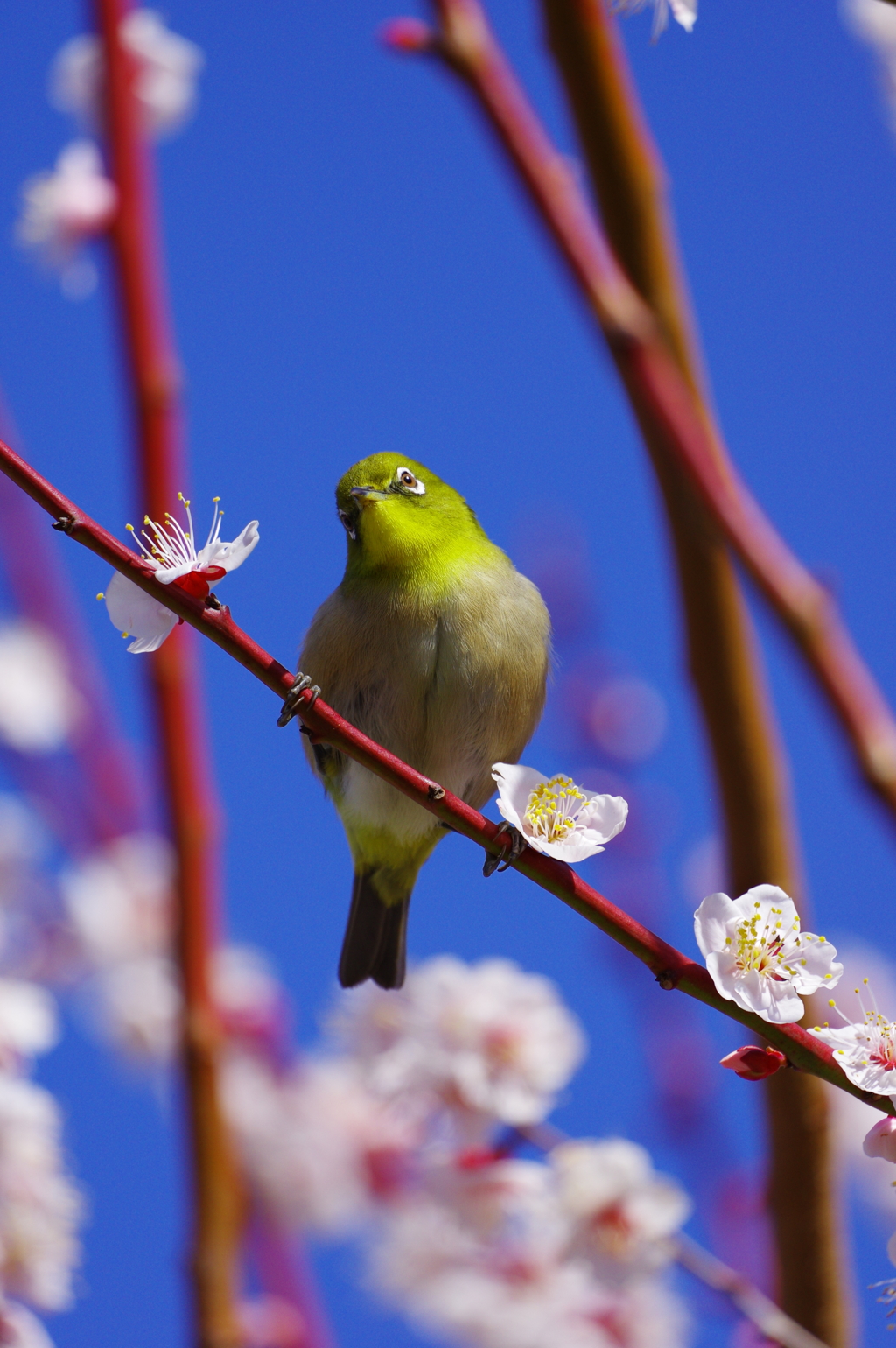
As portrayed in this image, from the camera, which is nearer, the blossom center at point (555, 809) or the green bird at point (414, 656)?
the blossom center at point (555, 809)

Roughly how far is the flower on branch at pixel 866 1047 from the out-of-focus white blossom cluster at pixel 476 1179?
1386 millimetres

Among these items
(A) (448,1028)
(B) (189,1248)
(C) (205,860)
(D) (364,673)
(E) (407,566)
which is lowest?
(B) (189,1248)

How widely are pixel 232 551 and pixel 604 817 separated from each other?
724mm

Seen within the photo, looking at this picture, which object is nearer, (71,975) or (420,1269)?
(420,1269)

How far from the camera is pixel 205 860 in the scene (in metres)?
3.07

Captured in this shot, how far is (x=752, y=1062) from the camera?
168 centimetres

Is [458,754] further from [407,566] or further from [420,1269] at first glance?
[420,1269]

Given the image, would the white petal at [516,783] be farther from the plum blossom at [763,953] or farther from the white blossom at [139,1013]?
the white blossom at [139,1013]

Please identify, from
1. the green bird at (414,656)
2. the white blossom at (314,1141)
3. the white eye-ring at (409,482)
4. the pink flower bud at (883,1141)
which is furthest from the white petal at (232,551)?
the white blossom at (314,1141)

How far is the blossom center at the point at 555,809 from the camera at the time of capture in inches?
75.8

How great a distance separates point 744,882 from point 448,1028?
4.61 ft

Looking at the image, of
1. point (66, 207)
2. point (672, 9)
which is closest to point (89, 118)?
point (66, 207)

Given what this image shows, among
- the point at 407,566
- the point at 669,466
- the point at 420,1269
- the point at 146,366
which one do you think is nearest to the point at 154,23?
the point at 146,366

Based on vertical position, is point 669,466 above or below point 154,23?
below
